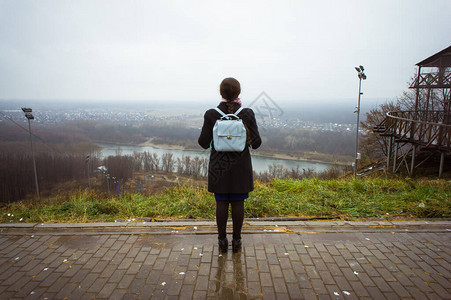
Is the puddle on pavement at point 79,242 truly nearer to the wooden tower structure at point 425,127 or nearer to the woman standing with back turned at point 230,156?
the woman standing with back turned at point 230,156

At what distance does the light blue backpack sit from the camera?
249 centimetres

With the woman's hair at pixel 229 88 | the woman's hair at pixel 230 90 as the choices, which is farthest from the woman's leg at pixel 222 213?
the woman's hair at pixel 229 88

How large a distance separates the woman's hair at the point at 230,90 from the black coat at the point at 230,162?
0.16ft

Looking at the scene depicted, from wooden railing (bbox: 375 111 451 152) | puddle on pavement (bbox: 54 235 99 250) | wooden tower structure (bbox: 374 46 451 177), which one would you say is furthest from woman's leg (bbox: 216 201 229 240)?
wooden tower structure (bbox: 374 46 451 177)

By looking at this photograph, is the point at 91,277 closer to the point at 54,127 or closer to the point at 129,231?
the point at 129,231

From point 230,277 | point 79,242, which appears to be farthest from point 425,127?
point 79,242

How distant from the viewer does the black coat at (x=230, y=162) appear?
260 centimetres

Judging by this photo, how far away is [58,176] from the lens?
1905 inches

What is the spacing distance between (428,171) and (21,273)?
50.6ft

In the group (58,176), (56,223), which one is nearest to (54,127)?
(58,176)

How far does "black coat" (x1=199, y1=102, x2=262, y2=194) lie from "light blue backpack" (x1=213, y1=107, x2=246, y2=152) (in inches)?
3.9

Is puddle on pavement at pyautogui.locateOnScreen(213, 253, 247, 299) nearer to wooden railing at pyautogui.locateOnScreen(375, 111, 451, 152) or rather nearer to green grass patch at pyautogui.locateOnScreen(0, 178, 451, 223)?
green grass patch at pyautogui.locateOnScreen(0, 178, 451, 223)

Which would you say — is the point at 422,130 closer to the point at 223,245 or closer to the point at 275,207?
the point at 275,207

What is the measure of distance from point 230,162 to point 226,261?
3.32 ft
